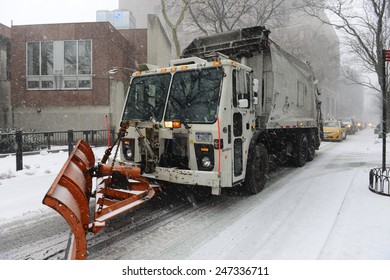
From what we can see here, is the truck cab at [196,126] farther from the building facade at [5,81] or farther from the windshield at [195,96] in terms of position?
the building facade at [5,81]

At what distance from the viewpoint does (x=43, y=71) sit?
18.5m

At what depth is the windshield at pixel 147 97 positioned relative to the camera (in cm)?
608

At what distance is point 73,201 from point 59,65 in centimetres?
1701

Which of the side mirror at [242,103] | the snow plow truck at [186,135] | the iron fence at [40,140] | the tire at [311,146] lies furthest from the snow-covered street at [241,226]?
the iron fence at [40,140]

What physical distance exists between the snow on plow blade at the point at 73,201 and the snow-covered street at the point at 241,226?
0.64 meters

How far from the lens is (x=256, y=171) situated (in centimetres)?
666

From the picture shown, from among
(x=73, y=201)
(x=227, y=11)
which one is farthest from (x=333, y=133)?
(x=73, y=201)

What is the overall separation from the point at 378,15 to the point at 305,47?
45.1 feet

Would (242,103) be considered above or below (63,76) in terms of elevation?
below

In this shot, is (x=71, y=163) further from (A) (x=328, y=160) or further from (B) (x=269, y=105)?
(A) (x=328, y=160)

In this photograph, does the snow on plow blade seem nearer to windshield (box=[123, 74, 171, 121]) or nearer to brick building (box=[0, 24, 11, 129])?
windshield (box=[123, 74, 171, 121])

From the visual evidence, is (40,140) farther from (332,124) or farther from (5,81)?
(332,124)

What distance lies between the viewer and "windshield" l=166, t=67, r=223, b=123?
550cm
